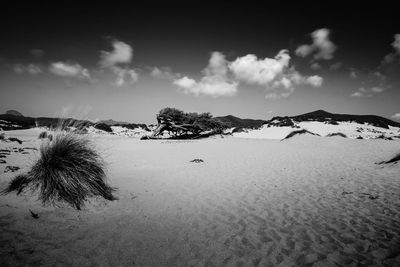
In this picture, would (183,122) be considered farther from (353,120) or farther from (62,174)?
(353,120)

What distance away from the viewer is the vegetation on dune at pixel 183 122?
68.5 ft

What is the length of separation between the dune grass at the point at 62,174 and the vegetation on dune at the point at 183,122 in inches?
641

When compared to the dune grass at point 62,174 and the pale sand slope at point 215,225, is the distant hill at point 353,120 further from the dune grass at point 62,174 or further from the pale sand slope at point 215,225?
the dune grass at point 62,174

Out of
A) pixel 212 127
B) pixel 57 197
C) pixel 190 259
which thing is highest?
pixel 212 127

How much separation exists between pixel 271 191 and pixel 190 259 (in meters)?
3.49

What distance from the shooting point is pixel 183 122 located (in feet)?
73.9

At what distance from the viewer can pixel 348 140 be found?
571 inches

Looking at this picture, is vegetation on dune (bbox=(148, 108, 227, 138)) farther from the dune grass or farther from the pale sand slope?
the dune grass

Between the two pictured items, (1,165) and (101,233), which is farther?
(1,165)

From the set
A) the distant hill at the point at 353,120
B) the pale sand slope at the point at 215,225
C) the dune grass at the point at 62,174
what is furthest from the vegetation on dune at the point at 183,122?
the dune grass at the point at 62,174

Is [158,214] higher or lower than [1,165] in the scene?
lower

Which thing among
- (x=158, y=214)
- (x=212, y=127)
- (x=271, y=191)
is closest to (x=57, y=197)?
(x=158, y=214)

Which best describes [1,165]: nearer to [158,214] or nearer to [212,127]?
[158,214]

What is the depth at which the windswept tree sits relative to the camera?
68.5 feet
